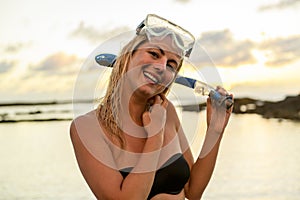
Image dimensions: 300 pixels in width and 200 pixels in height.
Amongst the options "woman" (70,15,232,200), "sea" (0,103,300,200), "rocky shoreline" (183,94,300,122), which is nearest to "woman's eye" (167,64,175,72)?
"woman" (70,15,232,200)

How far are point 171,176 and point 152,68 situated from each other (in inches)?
16.5

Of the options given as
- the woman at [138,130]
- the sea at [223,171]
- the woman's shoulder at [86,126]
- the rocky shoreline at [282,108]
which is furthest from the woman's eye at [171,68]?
the rocky shoreline at [282,108]

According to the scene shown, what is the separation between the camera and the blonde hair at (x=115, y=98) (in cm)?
226

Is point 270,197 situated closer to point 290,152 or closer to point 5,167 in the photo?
point 290,152

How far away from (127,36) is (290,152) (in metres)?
14.9

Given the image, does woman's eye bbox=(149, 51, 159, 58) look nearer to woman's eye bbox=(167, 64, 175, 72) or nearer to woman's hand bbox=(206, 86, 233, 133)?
woman's eye bbox=(167, 64, 175, 72)

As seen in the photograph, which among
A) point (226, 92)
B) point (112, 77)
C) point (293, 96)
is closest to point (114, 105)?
point (112, 77)

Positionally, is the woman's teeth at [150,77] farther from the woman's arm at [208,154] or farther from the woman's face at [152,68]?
the woman's arm at [208,154]

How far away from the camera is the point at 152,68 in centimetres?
218

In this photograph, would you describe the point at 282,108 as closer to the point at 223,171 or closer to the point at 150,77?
the point at 223,171

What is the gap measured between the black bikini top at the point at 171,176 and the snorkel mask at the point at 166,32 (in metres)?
0.37

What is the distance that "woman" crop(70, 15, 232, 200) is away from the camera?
218 centimetres

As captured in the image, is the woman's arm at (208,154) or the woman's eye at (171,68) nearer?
the woman's eye at (171,68)

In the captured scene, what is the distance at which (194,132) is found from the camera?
2.52m
